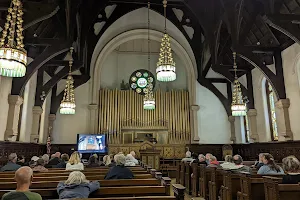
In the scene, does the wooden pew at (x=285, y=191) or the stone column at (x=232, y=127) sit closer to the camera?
the wooden pew at (x=285, y=191)

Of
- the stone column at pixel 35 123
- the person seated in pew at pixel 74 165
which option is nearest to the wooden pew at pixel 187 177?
the person seated in pew at pixel 74 165

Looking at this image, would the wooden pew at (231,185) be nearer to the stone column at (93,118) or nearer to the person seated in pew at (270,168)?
the person seated in pew at (270,168)

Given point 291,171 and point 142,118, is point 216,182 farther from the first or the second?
point 142,118

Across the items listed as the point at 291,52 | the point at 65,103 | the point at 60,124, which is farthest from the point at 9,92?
the point at 291,52

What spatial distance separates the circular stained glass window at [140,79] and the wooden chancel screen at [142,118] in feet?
4.87

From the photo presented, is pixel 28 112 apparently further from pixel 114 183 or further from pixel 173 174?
pixel 114 183

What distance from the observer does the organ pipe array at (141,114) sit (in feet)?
45.8

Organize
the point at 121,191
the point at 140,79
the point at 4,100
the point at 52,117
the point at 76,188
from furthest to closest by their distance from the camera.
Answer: the point at 140,79, the point at 52,117, the point at 4,100, the point at 121,191, the point at 76,188

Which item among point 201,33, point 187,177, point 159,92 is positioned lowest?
point 187,177

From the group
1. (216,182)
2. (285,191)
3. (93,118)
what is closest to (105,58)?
(93,118)

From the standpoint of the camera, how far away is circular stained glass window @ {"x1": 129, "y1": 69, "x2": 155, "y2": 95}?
53.6 feet

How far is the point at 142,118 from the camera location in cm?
1448

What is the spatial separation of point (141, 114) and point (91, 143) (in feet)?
12.6

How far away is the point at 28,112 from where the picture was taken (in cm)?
994
